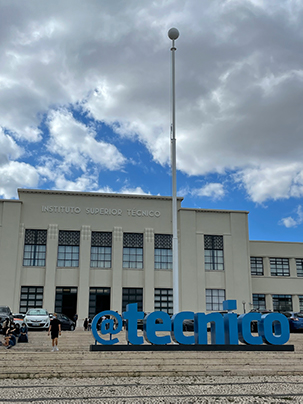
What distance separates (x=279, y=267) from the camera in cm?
3912

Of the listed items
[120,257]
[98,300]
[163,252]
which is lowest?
[98,300]

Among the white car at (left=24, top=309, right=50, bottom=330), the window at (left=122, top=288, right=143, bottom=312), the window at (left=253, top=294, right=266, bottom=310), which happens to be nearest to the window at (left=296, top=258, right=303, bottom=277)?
the window at (left=253, top=294, right=266, bottom=310)

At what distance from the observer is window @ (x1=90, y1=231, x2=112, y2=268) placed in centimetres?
3556

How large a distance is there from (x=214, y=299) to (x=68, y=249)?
12.8 metres

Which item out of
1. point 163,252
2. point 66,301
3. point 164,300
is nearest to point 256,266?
point 163,252

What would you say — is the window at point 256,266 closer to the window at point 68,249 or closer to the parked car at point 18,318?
the window at point 68,249

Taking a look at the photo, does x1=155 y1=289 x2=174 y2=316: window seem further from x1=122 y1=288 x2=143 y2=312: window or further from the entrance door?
the entrance door

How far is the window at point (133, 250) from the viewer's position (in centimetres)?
3600

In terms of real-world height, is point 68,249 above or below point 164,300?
above

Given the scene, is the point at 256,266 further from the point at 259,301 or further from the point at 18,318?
the point at 18,318

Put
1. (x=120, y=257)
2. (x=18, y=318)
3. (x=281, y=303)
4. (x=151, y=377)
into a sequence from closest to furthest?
1. (x=151, y=377)
2. (x=18, y=318)
3. (x=120, y=257)
4. (x=281, y=303)

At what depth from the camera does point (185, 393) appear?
38.7 feet

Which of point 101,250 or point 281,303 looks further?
point 281,303

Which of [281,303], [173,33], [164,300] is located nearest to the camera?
[173,33]
